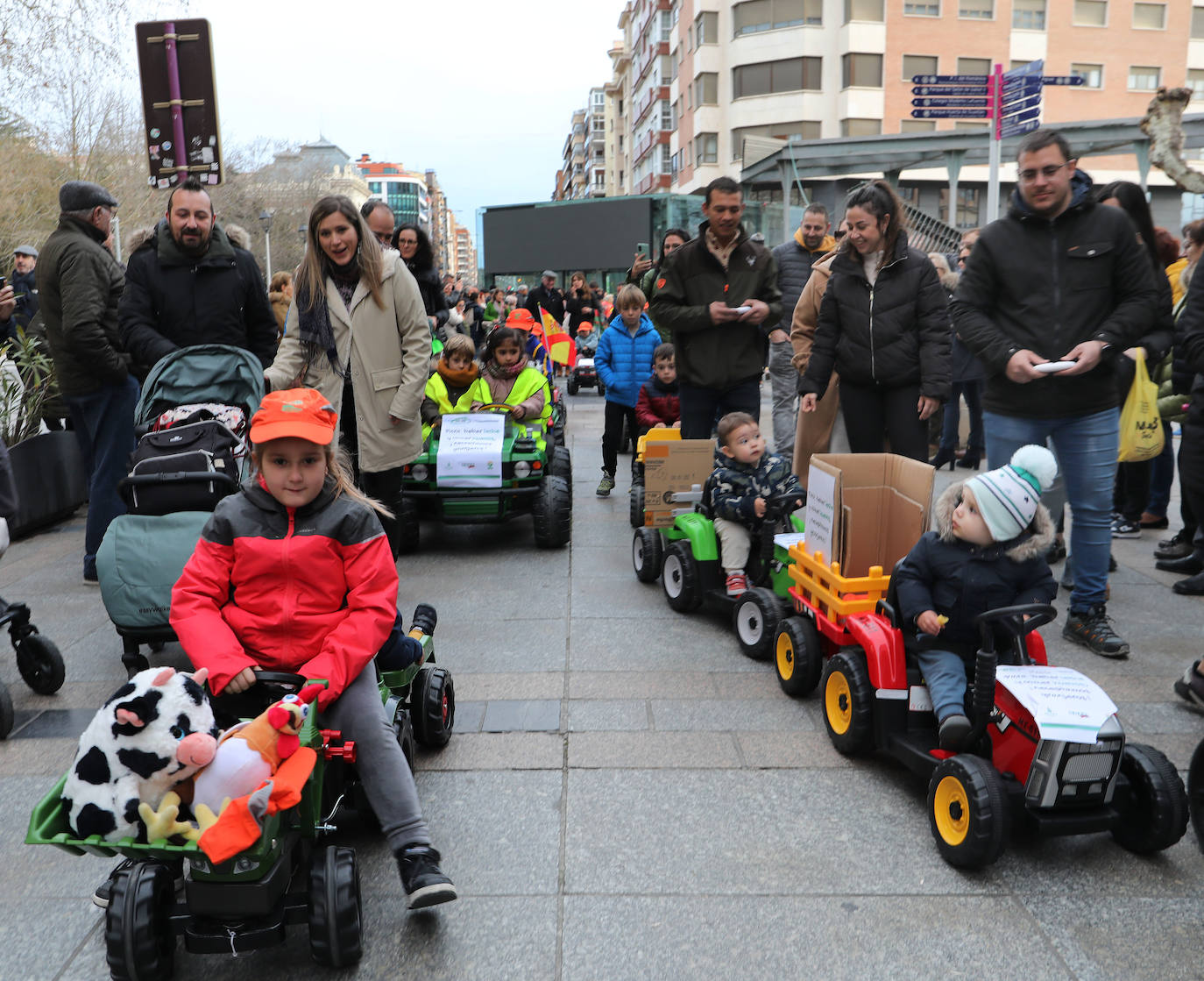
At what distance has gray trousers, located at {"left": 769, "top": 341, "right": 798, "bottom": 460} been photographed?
8.86m

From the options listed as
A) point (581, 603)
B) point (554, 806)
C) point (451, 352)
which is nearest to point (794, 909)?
point (554, 806)

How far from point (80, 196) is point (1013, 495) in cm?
549

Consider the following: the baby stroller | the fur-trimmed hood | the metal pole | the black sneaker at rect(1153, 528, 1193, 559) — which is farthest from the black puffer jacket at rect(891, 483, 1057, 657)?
the metal pole

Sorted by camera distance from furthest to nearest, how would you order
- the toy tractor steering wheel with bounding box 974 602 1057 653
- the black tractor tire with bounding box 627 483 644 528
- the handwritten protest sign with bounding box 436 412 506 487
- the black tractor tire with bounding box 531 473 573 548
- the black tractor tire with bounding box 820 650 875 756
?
the black tractor tire with bounding box 627 483 644 528 → the black tractor tire with bounding box 531 473 573 548 → the handwritten protest sign with bounding box 436 412 506 487 → the black tractor tire with bounding box 820 650 875 756 → the toy tractor steering wheel with bounding box 974 602 1057 653

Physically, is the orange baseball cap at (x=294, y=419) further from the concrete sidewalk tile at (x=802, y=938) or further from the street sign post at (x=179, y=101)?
the street sign post at (x=179, y=101)

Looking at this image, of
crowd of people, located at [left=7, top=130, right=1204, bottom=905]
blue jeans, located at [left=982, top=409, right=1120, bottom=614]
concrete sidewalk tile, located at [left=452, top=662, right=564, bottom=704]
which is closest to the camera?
crowd of people, located at [left=7, top=130, right=1204, bottom=905]

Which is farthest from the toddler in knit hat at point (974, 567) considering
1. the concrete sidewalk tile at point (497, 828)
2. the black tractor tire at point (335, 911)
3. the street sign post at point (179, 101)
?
the street sign post at point (179, 101)

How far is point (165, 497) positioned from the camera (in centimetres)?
452

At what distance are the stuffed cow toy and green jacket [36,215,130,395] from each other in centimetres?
418

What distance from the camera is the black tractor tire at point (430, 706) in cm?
378

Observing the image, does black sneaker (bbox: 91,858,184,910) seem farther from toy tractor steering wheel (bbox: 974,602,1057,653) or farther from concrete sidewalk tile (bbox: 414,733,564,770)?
toy tractor steering wheel (bbox: 974,602,1057,653)

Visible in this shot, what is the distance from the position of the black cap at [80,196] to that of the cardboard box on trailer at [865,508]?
458 centimetres

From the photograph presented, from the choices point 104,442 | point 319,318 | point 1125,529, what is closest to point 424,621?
point 319,318

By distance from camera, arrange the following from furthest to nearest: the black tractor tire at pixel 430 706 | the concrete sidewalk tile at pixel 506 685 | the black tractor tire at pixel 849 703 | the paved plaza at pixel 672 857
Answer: the concrete sidewalk tile at pixel 506 685 → the black tractor tire at pixel 430 706 → the black tractor tire at pixel 849 703 → the paved plaza at pixel 672 857
